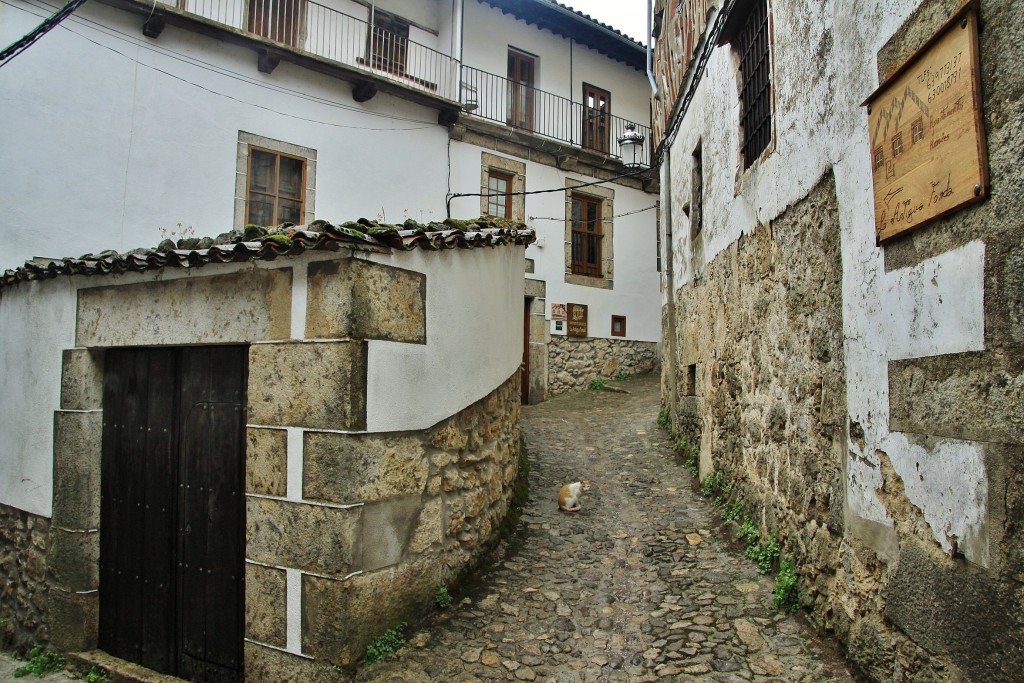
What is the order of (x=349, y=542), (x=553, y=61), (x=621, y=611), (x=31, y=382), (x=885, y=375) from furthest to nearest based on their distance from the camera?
(x=553, y=61)
(x=31, y=382)
(x=621, y=611)
(x=349, y=542)
(x=885, y=375)

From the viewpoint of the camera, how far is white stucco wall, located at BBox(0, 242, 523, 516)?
314 centimetres

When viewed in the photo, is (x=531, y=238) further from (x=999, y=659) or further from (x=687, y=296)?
(x=999, y=659)

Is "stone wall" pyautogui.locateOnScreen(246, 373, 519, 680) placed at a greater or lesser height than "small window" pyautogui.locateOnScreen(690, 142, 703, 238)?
lesser

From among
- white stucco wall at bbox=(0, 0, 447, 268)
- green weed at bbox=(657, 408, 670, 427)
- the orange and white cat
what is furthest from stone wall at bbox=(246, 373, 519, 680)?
white stucco wall at bbox=(0, 0, 447, 268)

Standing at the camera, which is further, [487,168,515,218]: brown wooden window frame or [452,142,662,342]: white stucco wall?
[487,168,515,218]: brown wooden window frame

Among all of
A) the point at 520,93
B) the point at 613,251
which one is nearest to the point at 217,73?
the point at 520,93

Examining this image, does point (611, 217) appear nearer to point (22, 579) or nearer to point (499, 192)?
point (499, 192)

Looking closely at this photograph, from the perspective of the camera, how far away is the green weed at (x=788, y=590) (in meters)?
3.35

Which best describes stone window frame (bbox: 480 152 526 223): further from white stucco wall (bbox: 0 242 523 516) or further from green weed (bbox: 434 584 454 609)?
green weed (bbox: 434 584 454 609)

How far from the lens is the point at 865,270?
267 centimetres

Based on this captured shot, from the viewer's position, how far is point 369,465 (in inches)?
118

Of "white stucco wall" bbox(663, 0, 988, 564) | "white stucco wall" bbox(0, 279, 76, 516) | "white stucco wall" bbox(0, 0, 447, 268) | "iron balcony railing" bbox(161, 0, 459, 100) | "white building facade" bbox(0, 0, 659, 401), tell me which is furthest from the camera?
"iron balcony railing" bbox(161, 0, 459, 100)

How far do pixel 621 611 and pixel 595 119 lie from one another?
10.8 m

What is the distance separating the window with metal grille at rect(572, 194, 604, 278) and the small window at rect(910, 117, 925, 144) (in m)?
9.43
